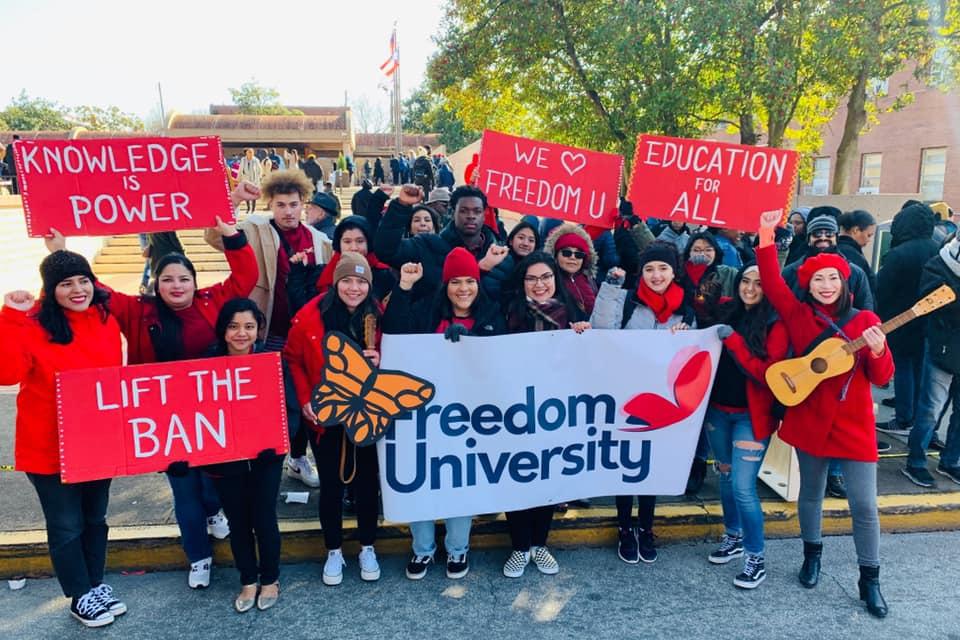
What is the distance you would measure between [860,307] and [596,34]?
24.4ft

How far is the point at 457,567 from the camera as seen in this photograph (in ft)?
12.3

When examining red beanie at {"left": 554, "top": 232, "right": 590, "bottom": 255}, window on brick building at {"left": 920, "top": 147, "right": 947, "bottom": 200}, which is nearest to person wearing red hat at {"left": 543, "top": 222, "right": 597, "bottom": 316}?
red beanie at {"left": 554, "top": 232, "right": 590, "bottom": 255}

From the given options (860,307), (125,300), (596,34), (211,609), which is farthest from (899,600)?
(596,34)

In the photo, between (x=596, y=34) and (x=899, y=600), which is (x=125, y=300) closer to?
(x=899, y=600)

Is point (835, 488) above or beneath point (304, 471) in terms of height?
beneath

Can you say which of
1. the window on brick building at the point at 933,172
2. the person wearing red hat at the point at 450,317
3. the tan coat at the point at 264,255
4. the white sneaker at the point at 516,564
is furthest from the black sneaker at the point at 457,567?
the window on brick building at the point at 933,172

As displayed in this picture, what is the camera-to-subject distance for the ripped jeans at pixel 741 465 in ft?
11.7

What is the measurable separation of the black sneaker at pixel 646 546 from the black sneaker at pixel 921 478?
2117 millimetres

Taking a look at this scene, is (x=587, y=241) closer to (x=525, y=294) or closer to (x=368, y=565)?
(x=525, y=294)

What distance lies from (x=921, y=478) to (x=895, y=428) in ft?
3.84

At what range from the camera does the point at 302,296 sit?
4152mm

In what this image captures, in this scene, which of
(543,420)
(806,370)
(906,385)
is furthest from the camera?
(906,385)

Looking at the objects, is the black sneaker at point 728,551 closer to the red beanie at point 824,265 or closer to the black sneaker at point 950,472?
the red beanie at point 824,265

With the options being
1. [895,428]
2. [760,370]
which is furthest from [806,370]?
[895,428]
